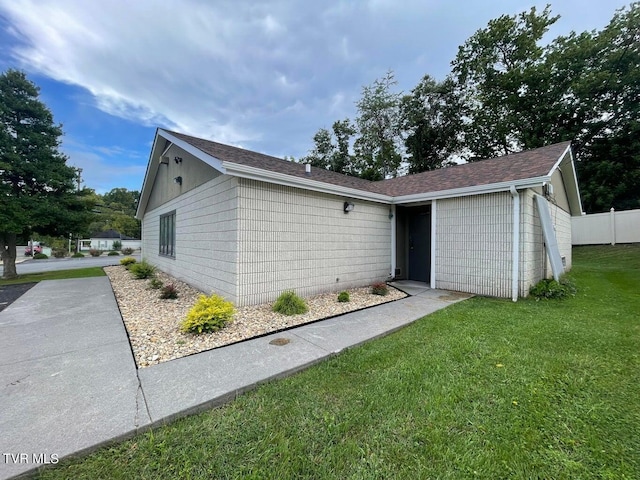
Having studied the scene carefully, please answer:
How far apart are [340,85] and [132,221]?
4264 centimetres

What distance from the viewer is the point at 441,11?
10.5m

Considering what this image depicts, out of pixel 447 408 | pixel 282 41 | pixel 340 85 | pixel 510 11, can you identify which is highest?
pixel 510 11

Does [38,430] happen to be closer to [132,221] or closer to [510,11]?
[510,11]

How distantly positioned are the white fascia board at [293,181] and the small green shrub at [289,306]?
2413 millimetres

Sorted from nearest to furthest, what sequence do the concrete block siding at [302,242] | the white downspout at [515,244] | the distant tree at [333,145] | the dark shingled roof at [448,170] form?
1. the concrete block siding at [302,242]
2. the white downspout at [515,244]
3. the dark shingled roof at [448,170]
4. the distant tree at [333,145]

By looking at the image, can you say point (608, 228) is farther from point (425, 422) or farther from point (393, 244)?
point (425, 422)

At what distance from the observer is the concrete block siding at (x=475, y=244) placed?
6516 mm

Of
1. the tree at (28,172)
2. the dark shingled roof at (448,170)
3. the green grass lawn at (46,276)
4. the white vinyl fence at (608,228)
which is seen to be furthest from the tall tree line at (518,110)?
the tree at (28,172)

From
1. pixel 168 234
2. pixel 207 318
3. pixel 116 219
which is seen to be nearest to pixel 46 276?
pixel 168 234

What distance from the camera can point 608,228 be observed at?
50.3ft

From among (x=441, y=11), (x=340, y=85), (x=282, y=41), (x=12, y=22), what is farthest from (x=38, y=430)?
(x=340, y=85)

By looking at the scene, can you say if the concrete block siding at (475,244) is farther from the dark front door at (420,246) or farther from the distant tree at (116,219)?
the distant tree at (116,219)

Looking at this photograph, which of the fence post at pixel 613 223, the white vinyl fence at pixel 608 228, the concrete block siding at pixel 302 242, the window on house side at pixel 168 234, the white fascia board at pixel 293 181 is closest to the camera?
the white fascia board at pixel 293 181

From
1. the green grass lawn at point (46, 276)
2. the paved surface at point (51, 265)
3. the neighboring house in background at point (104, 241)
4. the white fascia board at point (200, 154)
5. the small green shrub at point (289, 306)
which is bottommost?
the paved surface at point (51, 265)
